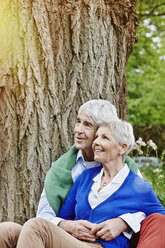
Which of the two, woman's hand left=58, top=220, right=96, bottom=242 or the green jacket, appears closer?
woman's hand left=58, top=220, right=96, bottom=242

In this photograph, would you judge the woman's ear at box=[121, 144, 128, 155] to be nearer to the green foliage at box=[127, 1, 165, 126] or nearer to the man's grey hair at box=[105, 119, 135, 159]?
the man's grey hair at box=[105, 119, 135, 159]

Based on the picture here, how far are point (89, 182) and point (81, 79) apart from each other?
1.15 m

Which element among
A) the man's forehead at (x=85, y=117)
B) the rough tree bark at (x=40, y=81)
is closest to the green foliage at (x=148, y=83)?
the rough tree bark at (x=40, y=81)

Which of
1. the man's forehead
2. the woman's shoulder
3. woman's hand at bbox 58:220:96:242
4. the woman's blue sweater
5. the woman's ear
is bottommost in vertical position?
woman's hand at bbox 58:220:96:242

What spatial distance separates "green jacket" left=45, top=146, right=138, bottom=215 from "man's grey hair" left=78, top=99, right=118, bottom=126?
0.36 metres

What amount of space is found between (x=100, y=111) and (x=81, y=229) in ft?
3.22

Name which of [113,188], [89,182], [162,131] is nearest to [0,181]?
[89,182]

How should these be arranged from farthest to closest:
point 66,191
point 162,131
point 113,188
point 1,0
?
point 162,131 → point 1,0 → point 66,191 → point 113,188

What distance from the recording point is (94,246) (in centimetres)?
278

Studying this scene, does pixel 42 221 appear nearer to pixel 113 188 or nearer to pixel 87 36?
pixel 113 188

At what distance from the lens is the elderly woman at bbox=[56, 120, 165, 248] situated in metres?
2.85

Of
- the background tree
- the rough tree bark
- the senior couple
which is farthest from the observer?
the background tree

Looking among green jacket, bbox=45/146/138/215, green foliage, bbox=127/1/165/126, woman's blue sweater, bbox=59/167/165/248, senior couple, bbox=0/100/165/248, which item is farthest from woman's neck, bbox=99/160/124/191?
green foliage, bbox=127/1/165/126

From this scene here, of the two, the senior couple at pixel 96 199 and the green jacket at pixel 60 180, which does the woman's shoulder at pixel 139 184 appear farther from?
the green jacket at pixel 60 180
